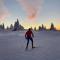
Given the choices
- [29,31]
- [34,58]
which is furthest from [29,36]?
[34,58]

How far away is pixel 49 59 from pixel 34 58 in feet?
2.76

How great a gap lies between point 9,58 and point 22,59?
0.74 m

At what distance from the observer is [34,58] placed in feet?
37.9

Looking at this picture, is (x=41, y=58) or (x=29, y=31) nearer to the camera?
(x=41, y=58)

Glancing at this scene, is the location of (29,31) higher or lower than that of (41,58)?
higher

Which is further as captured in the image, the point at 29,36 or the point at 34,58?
the point at 29,36

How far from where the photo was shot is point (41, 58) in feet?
37.8

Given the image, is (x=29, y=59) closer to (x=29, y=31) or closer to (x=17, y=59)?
(x=17, y=59)

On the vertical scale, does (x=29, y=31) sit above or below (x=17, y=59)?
above

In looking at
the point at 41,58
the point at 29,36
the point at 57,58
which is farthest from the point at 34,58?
the point at 29,36

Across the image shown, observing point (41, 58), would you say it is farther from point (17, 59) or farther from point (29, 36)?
point (29, 36)

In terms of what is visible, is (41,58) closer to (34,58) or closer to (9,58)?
(34,58)

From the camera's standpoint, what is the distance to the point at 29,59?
36.8 ft

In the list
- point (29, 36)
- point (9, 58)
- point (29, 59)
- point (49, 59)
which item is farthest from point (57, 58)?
point (29, 36)
